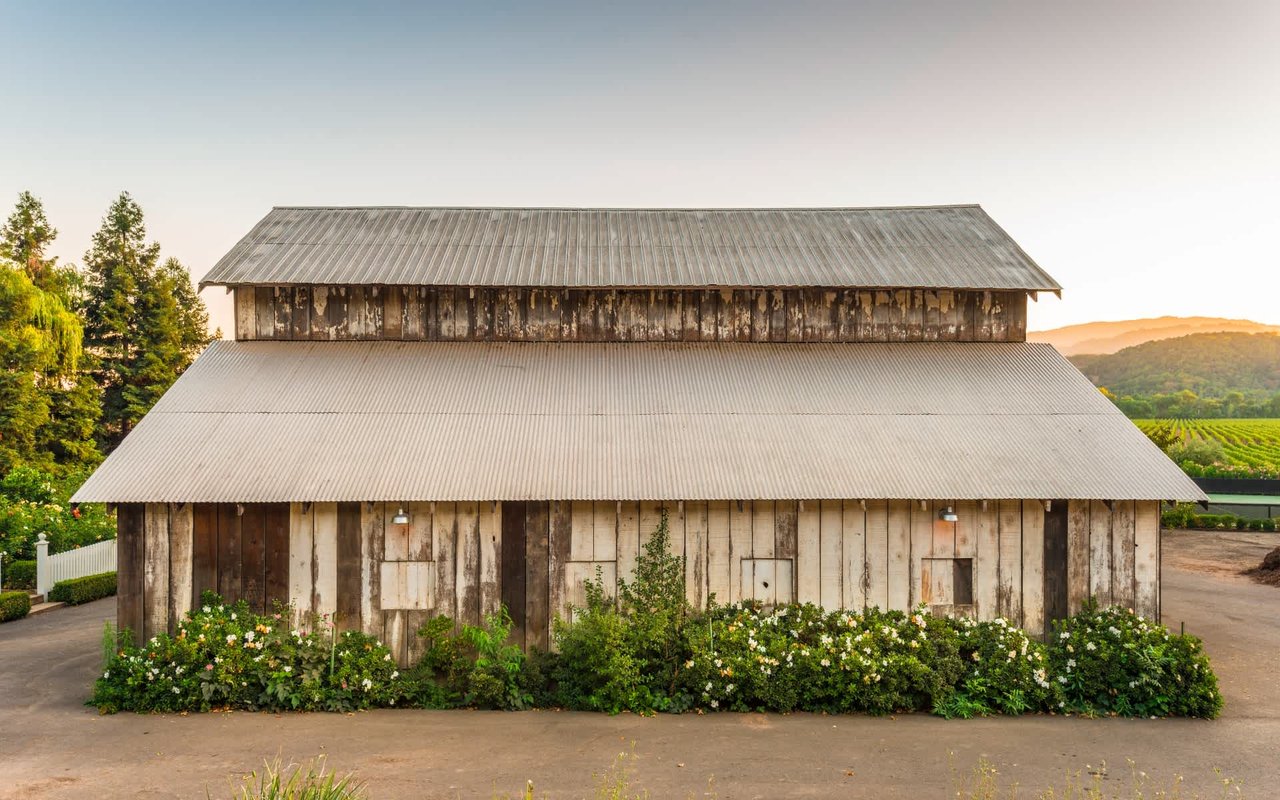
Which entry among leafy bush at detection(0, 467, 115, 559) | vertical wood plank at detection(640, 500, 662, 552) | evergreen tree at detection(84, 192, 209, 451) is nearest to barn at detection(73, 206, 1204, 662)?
vertical wood plank at detection(640, 500, 662, 552)

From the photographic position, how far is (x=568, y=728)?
9570mm

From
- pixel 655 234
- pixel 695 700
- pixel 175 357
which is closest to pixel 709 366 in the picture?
pixel 655 234

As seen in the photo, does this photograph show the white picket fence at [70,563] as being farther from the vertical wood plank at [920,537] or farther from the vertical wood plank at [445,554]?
the vertical wood plank at [920,537]

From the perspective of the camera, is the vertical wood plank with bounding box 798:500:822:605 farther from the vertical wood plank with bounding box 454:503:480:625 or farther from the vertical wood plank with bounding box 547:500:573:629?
the vertical wood plank with bounding box 454:503:480:625

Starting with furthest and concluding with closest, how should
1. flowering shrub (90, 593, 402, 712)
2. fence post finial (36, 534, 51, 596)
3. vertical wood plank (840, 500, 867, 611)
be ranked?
fence post finial (36, 534, 51, 596) < vertical wood plank (840, 500, 867, 611) < flowering shrub (90, 593, 402, 712)

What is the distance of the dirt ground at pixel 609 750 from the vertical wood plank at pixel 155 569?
1301 mm

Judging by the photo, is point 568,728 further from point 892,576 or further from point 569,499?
point 892,576

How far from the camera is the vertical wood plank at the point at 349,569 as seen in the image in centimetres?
1106

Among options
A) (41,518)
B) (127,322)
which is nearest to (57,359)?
(127,322)

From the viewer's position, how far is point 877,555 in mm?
11492

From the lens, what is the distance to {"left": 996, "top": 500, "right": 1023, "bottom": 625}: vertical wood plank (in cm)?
1149

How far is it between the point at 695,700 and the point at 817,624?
2.06 metres

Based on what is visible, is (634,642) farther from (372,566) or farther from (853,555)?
(372,566)

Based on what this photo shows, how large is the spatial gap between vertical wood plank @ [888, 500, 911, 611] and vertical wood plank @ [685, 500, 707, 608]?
2819mm
